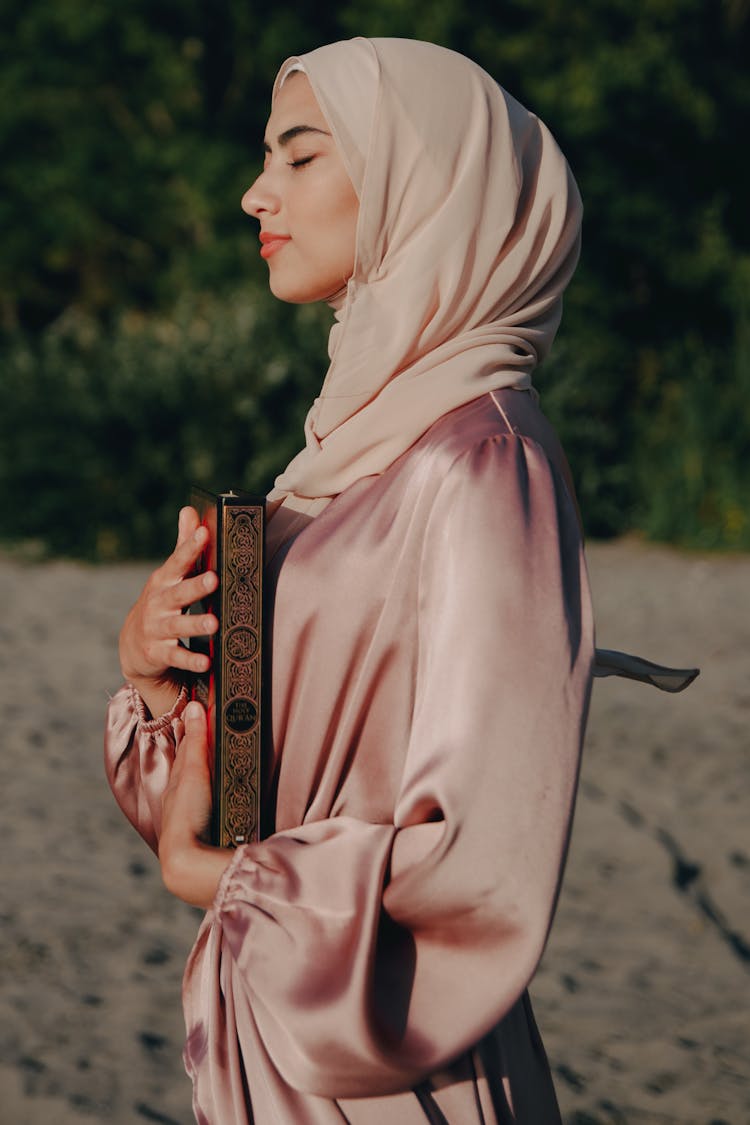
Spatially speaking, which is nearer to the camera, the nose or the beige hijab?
the beige hijab

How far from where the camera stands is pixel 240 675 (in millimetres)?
1599

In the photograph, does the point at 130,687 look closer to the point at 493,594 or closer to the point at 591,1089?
the point at 493,594

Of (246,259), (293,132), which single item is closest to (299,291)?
(293,132)

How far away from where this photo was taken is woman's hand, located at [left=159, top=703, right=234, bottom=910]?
1.57 m

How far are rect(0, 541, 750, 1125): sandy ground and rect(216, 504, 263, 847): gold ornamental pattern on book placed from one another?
2546 millimetres

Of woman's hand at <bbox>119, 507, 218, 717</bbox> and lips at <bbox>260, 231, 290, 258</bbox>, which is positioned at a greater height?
lips at <bbox>260, 231, 290, 258</bbox>

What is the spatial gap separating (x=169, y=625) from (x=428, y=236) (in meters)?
0.52

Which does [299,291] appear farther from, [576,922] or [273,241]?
[576,922]

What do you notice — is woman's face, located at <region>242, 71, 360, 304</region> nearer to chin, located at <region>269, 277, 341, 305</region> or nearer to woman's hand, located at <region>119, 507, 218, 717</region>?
chin, located at <region>269, 277, 341, 305</region>

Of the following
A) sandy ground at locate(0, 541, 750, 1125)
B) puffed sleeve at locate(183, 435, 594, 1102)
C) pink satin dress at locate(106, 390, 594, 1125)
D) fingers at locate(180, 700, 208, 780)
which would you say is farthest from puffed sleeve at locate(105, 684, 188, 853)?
sandy ground at locate(0, 541, 750, 1125)

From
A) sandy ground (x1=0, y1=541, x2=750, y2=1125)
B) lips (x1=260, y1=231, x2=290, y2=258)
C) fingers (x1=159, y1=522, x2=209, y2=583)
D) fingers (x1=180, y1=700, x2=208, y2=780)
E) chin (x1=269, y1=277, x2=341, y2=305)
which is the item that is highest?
lips (x1=260, y1=231, x2=290, y2=258)

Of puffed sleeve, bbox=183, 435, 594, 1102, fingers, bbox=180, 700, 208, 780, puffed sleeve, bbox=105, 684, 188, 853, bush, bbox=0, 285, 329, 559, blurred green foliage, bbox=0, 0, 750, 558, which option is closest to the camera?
puffed sleeve, bbox=183, 435, 594, 1102

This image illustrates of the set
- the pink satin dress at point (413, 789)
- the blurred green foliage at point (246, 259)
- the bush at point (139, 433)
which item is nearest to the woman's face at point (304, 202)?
the pink satin dress at point (413, 789)

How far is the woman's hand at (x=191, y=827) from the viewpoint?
1.57 meters
